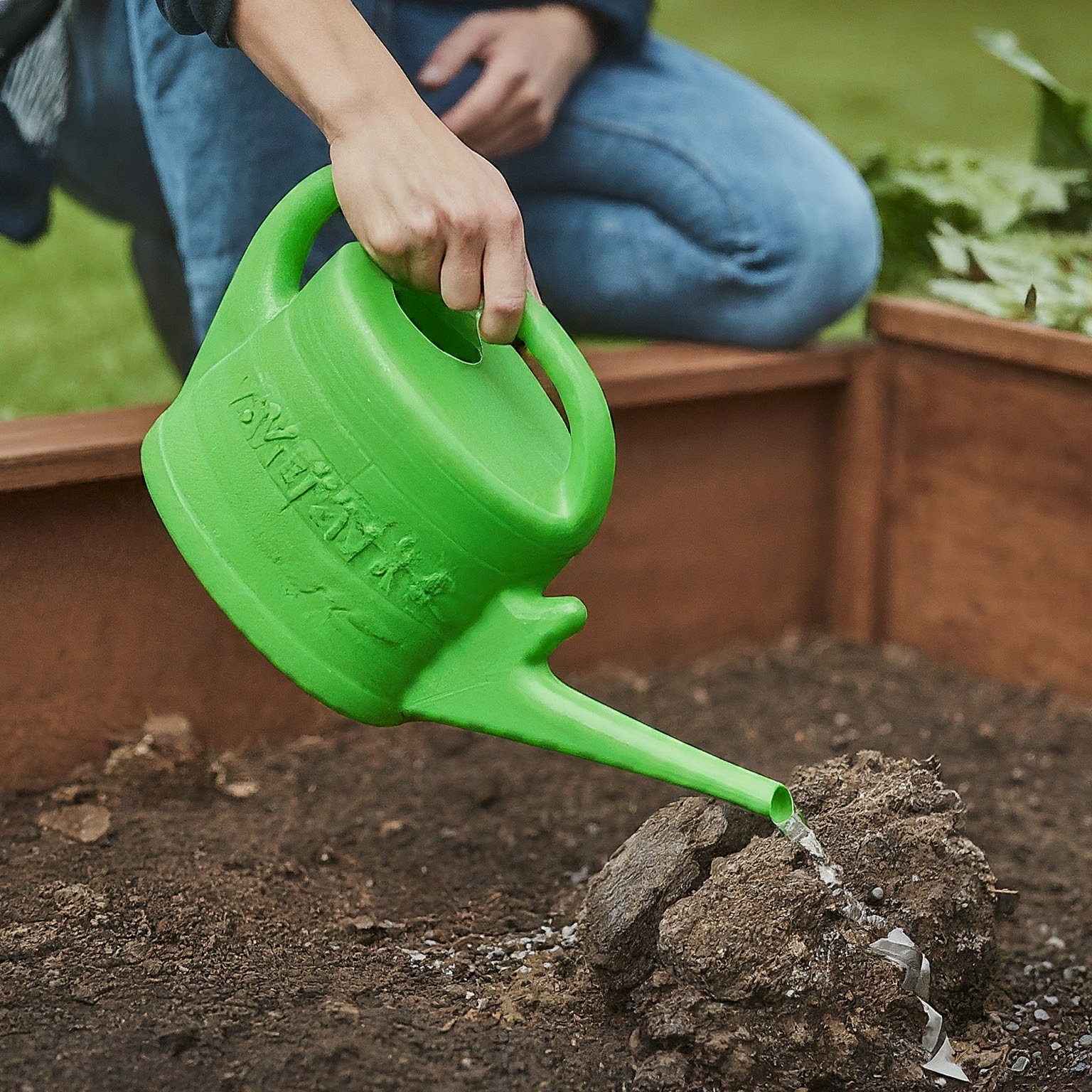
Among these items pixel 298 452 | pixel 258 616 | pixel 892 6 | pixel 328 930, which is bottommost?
pixel 892 6

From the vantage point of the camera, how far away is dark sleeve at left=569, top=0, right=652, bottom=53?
1.72m

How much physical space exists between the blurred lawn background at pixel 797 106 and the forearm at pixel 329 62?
3.65 ft

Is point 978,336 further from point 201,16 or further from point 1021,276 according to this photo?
point 201,16

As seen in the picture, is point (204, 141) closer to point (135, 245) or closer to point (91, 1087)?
point (135, 245)

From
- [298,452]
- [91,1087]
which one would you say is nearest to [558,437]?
[298,452]

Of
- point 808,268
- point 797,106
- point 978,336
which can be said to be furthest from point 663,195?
point 797,106

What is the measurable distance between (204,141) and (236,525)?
597mm

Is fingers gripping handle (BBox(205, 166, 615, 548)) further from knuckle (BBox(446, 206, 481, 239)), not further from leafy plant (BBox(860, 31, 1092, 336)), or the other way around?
leafy plant (BBox(860, 31, 1092, 336))

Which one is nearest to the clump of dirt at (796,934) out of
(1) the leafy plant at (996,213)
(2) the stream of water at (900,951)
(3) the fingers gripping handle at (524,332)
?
(2) the stream of water at (900,951)

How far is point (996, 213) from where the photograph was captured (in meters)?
1.94

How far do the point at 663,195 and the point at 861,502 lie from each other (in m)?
0.49

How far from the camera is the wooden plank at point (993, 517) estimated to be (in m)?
1.69

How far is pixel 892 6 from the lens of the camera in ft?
21.0

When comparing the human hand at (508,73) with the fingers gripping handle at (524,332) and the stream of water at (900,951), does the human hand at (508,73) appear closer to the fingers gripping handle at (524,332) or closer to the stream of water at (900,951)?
the fingers gripping handle at (524,332)
